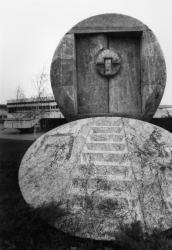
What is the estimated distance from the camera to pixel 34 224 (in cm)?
346

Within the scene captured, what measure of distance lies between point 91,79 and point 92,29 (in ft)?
3.19

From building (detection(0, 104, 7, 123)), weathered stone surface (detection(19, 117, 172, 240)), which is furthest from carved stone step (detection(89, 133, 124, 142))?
building (detection(0, 104, 7, 123))

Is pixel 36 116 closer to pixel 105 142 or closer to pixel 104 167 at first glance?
pixel 105 142

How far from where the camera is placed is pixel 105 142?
460cm

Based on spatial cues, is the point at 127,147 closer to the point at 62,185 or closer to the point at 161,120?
the point at 62,185

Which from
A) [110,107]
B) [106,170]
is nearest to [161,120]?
[110,107]

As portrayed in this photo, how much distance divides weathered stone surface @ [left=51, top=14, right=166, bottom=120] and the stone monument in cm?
2

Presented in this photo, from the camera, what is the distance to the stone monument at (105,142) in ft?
11.6

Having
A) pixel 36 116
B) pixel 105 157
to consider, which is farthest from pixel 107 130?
pixel 36 116

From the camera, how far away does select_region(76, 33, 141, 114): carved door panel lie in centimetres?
624

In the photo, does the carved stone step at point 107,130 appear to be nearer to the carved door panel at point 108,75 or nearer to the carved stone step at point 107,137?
the carved stone step at point 107,137

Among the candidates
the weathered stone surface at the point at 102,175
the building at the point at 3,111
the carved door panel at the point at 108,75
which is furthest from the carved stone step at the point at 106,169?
the building at the point at 3,111

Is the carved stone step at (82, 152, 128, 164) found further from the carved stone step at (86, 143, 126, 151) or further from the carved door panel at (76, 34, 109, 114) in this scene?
the carved door panel at (76, 34, 109, 114)

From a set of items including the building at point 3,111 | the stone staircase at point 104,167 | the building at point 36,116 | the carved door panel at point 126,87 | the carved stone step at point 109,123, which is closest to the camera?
the stone staircase at point 104,167
